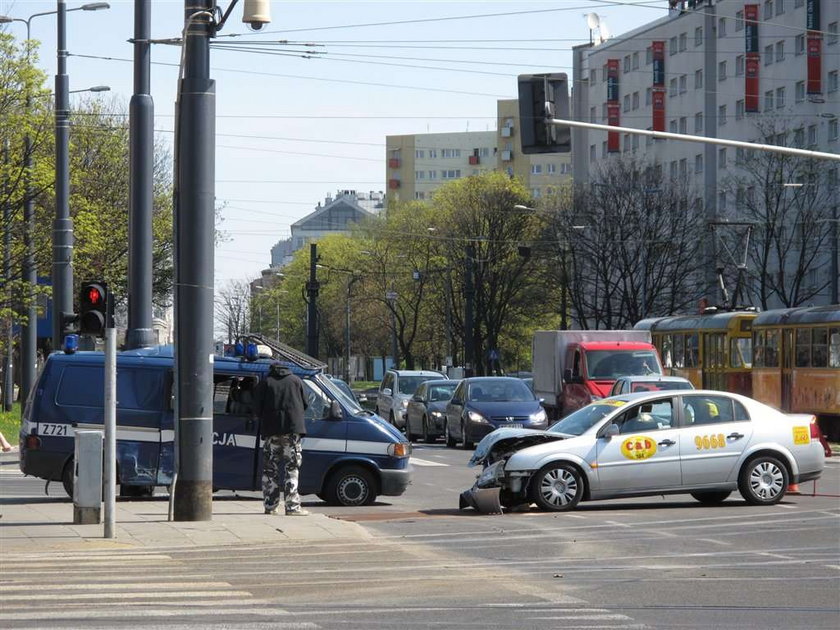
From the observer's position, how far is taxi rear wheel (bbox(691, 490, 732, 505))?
19688 millimetres

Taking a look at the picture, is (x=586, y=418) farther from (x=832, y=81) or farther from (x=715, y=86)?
(x=715, y=86)

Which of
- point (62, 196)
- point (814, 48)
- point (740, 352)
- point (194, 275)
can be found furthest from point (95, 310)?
point (814, 48)

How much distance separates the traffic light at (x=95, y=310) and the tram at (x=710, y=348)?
28.6 metres

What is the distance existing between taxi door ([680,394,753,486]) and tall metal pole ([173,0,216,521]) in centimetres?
579

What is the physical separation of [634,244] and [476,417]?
40.0m

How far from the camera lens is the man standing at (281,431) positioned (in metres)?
17.2

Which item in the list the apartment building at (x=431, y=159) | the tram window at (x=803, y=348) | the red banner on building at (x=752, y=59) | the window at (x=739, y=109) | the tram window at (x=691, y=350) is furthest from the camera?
the apartment building at (x=431, y=159)

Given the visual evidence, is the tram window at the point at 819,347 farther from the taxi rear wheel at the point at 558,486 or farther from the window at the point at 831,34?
the window at the point at 831,34

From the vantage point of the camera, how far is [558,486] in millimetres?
18422

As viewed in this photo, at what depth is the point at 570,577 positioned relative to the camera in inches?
480

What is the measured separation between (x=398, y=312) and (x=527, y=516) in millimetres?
80186

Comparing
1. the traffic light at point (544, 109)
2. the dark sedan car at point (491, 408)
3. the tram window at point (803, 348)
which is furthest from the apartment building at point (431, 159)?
the traffic light at point (544, 109)

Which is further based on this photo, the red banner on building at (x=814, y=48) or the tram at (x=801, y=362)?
the red banner on building at (x=814, y=48)

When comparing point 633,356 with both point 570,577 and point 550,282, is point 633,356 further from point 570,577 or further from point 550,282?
point 550,282
